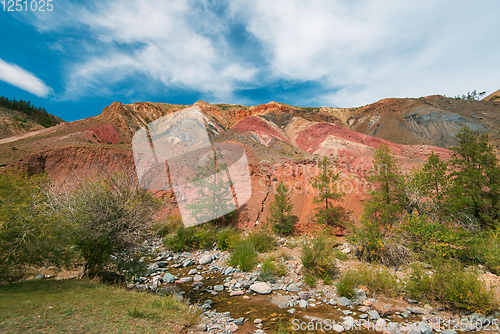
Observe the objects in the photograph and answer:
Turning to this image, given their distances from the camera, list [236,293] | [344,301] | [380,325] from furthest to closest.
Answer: [236,293] < [344,301] < [380,325]

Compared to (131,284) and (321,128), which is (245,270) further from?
(321,128)

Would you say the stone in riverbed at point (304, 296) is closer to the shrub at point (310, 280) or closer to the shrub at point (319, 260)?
the shrub at point (310, 280)

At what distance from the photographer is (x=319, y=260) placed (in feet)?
34.0

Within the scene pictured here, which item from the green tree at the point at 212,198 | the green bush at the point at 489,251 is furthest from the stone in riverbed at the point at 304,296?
the green tree at the point at 212,198

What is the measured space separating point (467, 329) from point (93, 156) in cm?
3144

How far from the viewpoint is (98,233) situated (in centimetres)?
738

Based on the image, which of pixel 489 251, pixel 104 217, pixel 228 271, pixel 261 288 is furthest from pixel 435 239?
pixel 104 217

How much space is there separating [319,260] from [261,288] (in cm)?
301

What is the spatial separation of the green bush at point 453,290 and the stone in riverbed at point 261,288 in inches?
198

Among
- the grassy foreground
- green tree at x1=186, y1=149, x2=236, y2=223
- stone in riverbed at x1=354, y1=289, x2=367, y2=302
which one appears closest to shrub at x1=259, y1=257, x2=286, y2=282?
stone in riverbed at x1=354, y1=289, x2=367, y2=302

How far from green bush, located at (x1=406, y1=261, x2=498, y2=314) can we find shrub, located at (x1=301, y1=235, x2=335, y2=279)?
3.05 meters

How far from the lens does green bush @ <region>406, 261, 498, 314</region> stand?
6.79 m

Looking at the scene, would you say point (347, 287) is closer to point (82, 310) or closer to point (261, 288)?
point (261, 288)

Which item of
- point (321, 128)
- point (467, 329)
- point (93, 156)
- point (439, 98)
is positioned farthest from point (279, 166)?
point (439, 98)
